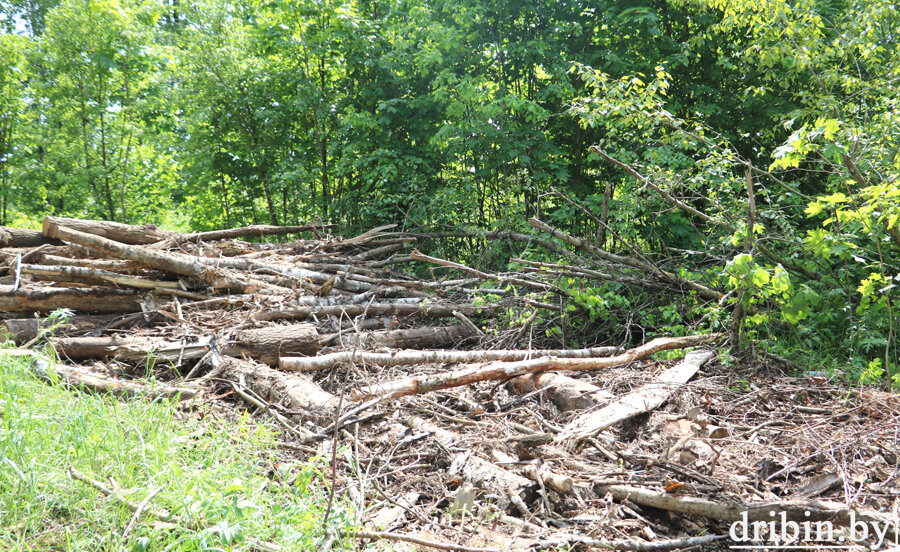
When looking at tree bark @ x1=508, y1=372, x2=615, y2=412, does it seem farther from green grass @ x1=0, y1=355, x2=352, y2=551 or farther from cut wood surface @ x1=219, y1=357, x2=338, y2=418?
green grass @ x1=0, y1=355, x2=352, y2=551

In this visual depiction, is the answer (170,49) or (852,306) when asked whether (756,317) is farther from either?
(170,49)

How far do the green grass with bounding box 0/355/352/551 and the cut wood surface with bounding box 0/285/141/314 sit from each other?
233 centimetres

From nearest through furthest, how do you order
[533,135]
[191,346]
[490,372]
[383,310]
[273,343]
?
1. [490,372]
2. [191,346]
3. [273,343]
4. [383,310]
5. [533,135]

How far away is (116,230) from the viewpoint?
678cm

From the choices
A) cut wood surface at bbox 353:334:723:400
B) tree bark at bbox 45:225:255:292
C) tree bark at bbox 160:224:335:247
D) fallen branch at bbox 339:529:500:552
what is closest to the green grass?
fallen branch at bbox 339:529:500:552

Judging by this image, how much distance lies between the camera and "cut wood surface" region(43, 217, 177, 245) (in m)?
6.38

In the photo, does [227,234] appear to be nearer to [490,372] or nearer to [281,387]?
[281,387]

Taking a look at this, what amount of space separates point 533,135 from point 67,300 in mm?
7203

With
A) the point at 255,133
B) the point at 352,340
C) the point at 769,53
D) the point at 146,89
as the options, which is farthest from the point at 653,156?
the point at 146,89

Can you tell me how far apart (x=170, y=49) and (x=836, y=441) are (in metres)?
15.2

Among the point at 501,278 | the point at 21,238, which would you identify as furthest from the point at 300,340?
the point at 21,238

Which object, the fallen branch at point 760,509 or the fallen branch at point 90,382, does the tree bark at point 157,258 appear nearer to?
the fallen branch at point 90,382

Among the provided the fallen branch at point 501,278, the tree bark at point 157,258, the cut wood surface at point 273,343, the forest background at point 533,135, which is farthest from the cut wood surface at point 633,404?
the tree bark at point 157,258

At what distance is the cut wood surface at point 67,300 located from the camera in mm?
5312
